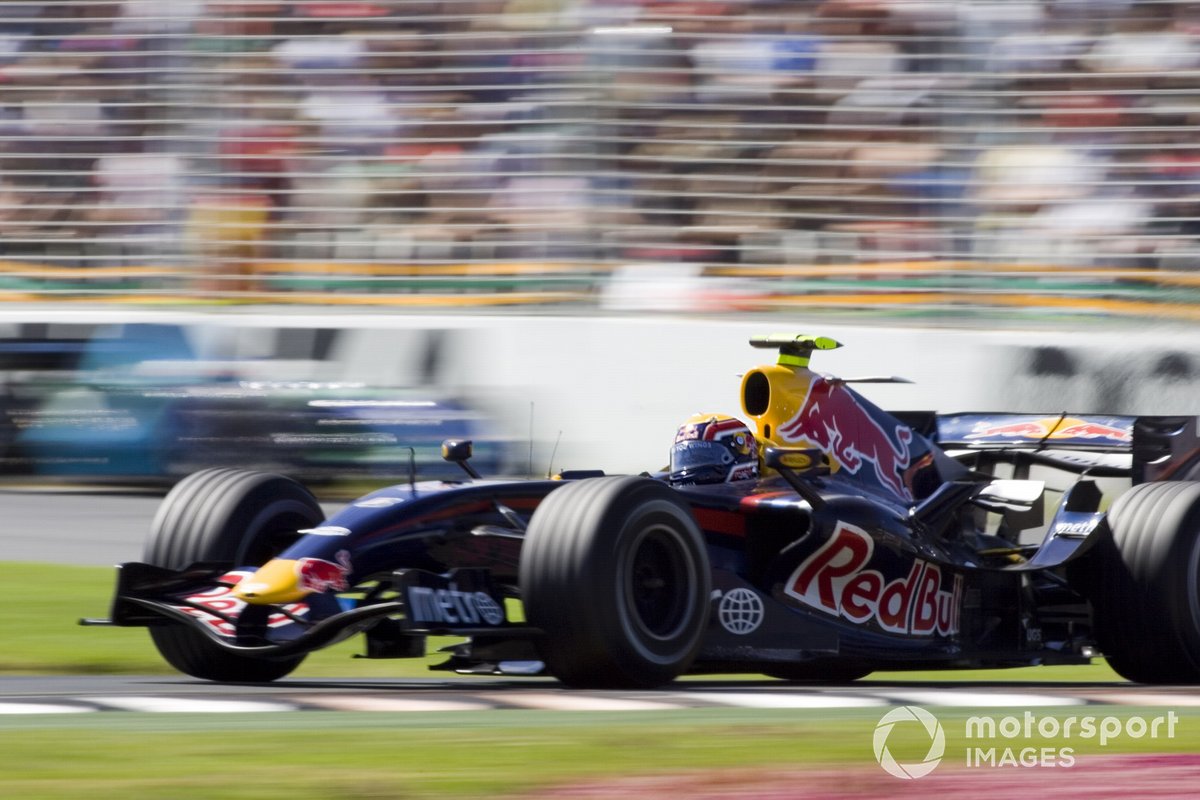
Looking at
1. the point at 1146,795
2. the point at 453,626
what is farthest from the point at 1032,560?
the point at 1146,795

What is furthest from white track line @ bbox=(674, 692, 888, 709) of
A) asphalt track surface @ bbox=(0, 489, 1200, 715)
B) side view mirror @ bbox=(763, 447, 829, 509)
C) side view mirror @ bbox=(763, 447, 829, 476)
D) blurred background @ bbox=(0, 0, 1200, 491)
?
blurred background @ bbox=(0, 0, 1200, 491)

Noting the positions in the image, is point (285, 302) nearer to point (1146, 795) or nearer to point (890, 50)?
point (890, 50)

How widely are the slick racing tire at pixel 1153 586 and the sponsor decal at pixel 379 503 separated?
297cm

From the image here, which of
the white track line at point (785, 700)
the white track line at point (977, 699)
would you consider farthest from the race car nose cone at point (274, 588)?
the white track line at point (977, 699)

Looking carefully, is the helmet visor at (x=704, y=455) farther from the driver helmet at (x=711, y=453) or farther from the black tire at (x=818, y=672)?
the black tire at (x=818, y=672)

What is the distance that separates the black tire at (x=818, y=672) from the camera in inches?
268

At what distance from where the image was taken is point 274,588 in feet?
19.5

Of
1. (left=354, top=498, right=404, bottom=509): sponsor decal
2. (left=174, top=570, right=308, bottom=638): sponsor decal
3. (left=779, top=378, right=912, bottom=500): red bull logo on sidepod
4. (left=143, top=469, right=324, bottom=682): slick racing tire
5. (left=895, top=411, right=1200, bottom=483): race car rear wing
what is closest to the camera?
(left=174, top=570, right=308, bottom=638): sponsor decal

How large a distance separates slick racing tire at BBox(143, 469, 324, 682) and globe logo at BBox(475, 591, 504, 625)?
2.82ft

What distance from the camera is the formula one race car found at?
579 centimetres

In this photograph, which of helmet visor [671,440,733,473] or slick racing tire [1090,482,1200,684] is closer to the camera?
helmet visor [671,440,733,473]

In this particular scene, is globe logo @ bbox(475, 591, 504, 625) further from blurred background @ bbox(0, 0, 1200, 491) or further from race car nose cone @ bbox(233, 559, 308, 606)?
blurred background @ bbox(0, 0, 1200, 491)

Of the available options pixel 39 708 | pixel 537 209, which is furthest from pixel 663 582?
pixel 537 209

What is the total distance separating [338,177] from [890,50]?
4.75 meters
